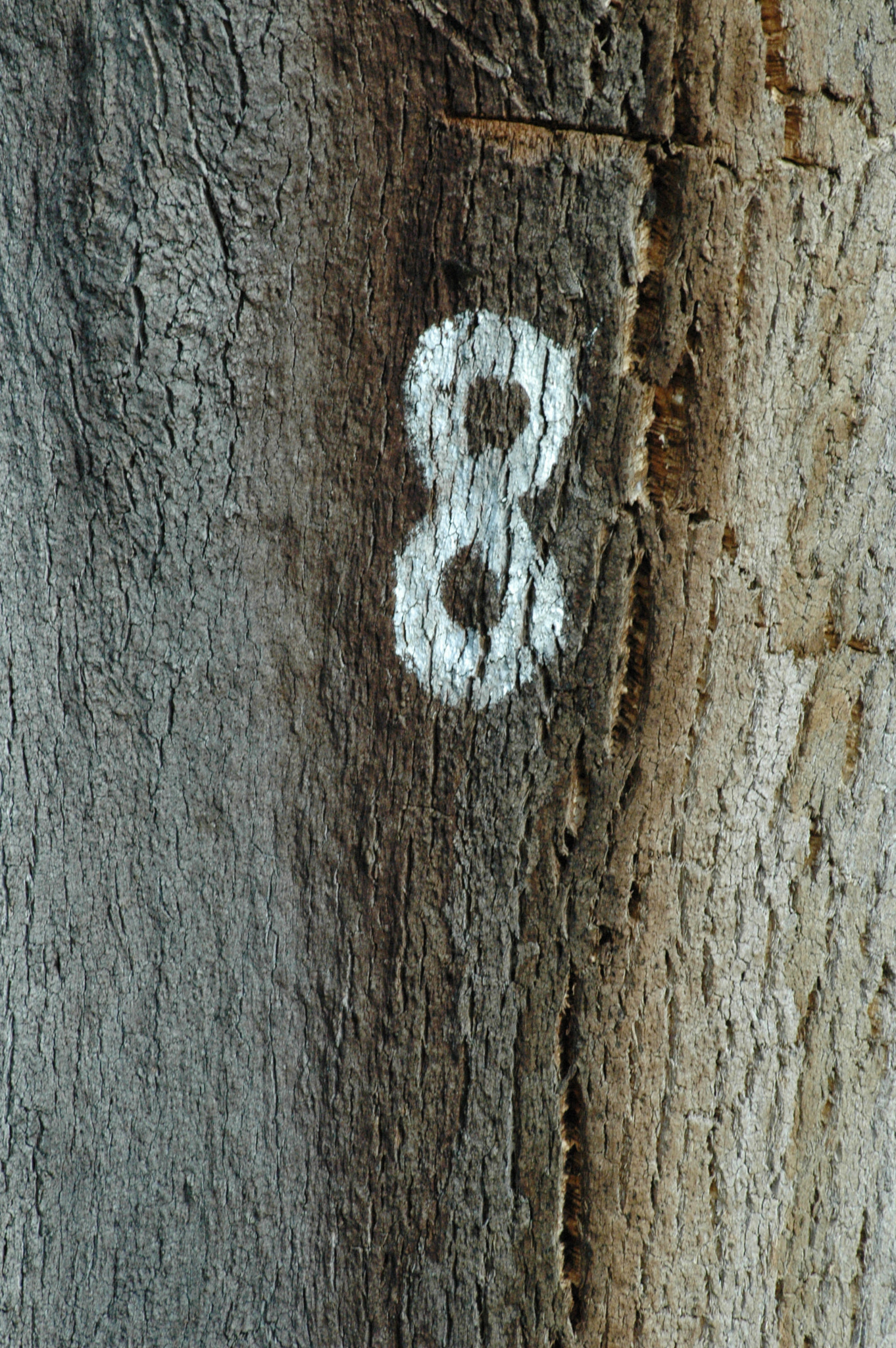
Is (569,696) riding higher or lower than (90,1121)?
higher

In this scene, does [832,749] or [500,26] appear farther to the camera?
[832,749]

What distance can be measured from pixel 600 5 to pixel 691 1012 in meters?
0.99

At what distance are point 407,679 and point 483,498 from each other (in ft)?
0.65

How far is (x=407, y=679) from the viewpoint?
0.91 m

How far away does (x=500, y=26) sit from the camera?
0.84 meters

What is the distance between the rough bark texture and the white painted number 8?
0.01 metres

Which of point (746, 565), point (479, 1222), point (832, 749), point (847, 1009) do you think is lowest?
point (479, 1222)

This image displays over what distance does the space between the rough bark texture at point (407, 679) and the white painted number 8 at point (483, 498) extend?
0.01 meters

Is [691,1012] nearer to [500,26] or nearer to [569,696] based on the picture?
[569,696]

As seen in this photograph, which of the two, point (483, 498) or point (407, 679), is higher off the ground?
point (483, 498)

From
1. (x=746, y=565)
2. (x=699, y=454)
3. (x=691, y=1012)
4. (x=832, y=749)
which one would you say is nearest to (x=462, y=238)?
(x=699, y=454)

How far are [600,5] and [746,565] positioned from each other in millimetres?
544

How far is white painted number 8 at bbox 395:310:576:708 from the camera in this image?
89cm

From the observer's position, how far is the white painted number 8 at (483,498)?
89 centimetres
